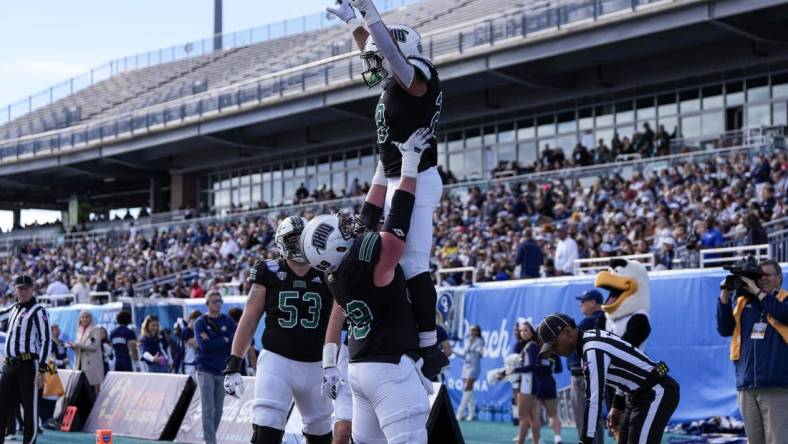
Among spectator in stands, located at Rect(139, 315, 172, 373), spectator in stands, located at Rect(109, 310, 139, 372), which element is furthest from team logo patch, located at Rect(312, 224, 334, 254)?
spectator in stands, located at Rect(109, 310, 139, 372)

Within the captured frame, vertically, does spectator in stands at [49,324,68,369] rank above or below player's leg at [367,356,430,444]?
below

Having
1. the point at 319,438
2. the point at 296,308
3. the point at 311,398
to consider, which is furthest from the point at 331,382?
the point at 296,308

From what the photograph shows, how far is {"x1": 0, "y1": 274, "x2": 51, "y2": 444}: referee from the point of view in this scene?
12.7 m

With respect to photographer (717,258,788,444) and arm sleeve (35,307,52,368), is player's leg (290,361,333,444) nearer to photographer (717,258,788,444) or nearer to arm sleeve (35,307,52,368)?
photographer (717,258,788,444)

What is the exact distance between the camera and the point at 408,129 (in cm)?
672

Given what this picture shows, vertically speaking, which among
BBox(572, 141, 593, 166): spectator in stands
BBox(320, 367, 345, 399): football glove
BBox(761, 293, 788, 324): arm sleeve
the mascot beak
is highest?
BBox(572, 141, 593, 166): spectator in stands

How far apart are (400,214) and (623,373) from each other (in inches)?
101

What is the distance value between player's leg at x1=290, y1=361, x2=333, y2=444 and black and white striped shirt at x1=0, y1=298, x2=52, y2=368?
17.3 ft

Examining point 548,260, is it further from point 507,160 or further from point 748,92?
point 507,160

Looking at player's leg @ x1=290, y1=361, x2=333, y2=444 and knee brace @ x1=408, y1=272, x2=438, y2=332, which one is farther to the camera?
player's leg @ x1=290, y1=361, x2=333, y2=444

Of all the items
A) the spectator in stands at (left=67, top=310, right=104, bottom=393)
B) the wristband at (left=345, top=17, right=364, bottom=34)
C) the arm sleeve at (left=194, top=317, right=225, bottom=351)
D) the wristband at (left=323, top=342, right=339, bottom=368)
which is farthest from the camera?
the spectator in stands at (left=67, top=310, right=104, bottom=393)

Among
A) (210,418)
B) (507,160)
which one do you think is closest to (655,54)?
(507,160)

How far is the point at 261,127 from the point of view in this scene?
4366 centimetres

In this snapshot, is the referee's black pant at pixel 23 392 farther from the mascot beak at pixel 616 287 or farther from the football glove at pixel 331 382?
the football glove at pixel 331 382
